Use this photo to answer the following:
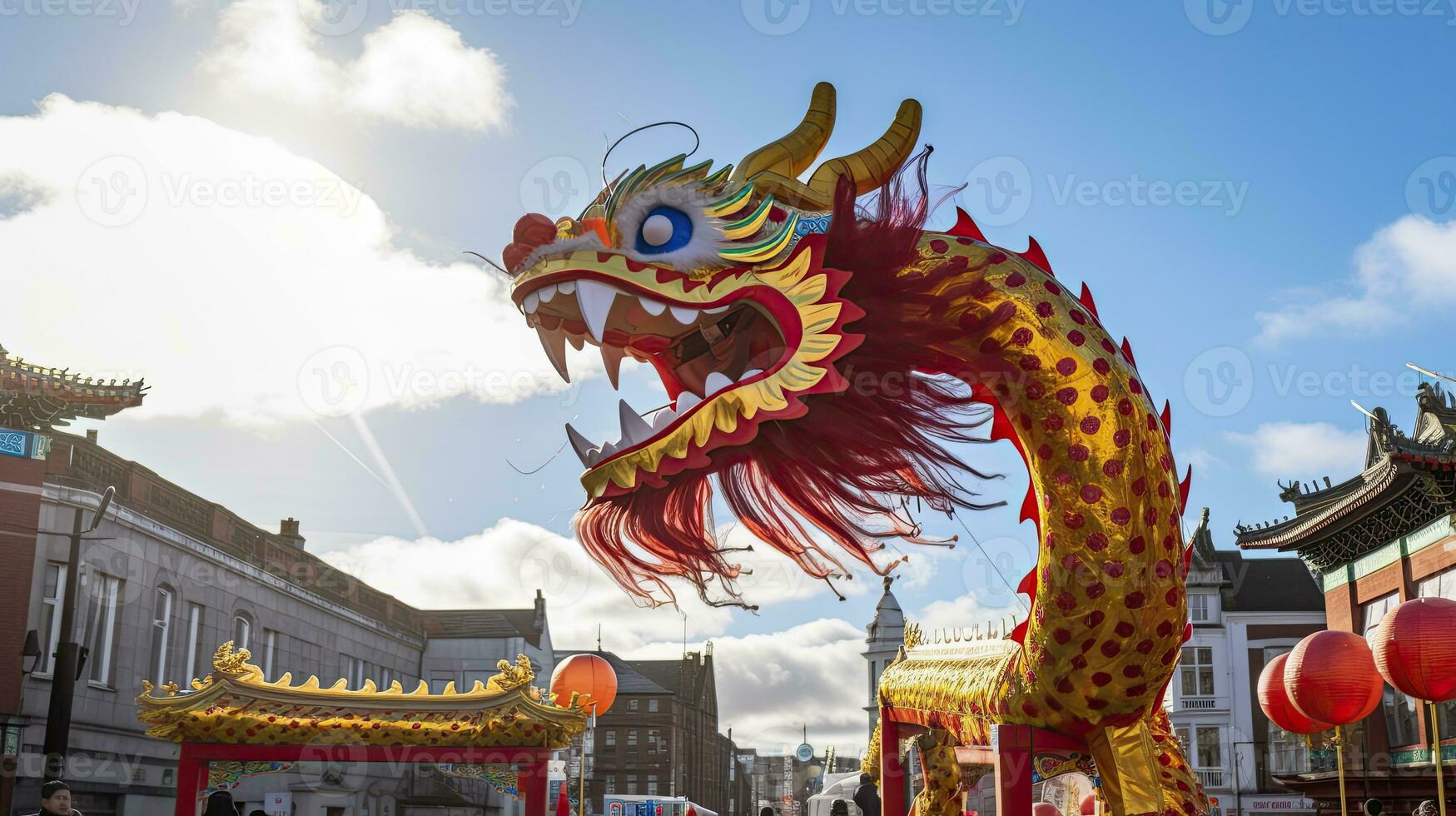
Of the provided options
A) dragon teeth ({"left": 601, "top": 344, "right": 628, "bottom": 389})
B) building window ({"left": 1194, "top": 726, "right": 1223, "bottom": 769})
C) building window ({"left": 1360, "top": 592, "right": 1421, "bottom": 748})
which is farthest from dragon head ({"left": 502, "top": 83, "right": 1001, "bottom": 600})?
building window ({"left": 1194, "top": 726, "right": 1223, "bottom": 769})

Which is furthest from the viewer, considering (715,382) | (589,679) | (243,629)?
(243,629)

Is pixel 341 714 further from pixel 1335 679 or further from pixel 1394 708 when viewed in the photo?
pixel 1394 708

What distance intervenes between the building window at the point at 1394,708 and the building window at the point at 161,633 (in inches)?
758

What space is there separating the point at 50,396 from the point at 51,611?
3138 millimetres

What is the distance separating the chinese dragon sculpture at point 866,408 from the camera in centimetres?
442

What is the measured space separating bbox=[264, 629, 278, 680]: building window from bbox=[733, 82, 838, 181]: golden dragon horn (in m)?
20.6

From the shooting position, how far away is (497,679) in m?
8.19

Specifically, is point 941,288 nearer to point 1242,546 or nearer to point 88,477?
point 88,477

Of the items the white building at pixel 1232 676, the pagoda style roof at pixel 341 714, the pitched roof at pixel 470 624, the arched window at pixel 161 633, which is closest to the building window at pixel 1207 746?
the white building at pixel 1232 676

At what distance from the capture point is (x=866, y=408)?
4.64 metres

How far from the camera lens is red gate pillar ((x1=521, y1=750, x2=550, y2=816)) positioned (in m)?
8.05

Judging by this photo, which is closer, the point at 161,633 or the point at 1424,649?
the point at 1424,649

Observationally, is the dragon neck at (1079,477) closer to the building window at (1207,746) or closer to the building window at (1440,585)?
the building window at (1440,585)

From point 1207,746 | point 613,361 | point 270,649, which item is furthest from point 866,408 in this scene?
point 1207,746
